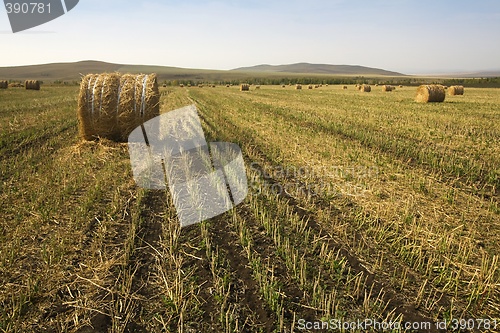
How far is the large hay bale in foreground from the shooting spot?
9750 millimetres

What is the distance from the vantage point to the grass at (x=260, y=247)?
3439 mm

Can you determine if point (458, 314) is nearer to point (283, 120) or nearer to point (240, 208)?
point (240, 208)

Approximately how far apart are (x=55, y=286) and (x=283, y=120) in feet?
40.9

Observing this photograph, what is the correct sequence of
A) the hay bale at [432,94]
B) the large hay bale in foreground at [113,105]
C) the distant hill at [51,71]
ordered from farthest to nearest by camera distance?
Result: the distant hill at [51,71], the hay bale at [432,94], the large hay bale in foreground at [113,105]

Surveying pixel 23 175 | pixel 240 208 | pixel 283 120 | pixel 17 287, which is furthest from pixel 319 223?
pixel 283 120

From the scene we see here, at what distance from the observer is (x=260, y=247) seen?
15.3 feet
